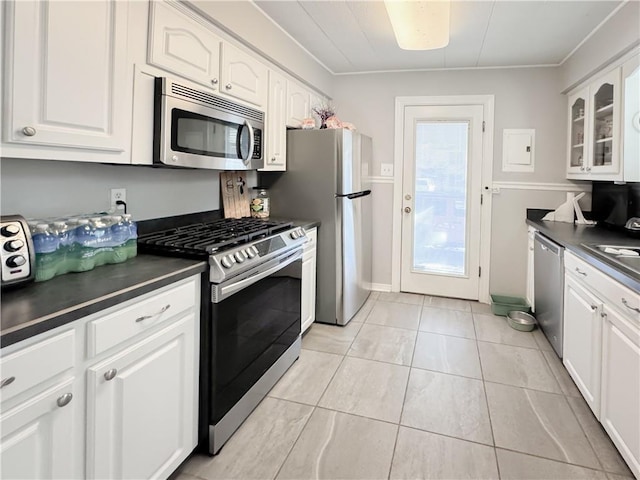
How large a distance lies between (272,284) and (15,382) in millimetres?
1366

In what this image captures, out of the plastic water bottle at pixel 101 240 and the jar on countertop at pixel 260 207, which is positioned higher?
the jar on countertop at pixel 260 207

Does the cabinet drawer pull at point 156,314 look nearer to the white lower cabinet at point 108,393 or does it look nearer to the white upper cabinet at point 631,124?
the white lower cabinet at point 108,393

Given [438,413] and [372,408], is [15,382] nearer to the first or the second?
[372,408]

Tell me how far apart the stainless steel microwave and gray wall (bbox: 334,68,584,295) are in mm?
1834

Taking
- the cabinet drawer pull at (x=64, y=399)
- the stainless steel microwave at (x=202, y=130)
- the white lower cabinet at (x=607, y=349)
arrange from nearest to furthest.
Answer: the cabinet drawer pull at (x=64, y=399) → the white lower cabinet at (x=607, y=349) → the stainless steel microwave at (x=202, y=130)

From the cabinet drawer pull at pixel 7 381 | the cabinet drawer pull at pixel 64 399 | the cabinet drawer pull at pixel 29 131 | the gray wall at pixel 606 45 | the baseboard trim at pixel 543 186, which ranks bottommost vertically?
the cabinet drawer pull at pixel 64 399

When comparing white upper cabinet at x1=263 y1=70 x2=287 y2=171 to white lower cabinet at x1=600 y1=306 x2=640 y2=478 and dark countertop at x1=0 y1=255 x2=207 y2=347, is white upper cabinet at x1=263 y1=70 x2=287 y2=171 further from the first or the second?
white lower cabinet at x1=600 y1=306 x2=640 y2=478

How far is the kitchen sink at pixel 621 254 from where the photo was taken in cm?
178

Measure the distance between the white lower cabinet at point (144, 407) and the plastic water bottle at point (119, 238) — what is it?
0.37 meters

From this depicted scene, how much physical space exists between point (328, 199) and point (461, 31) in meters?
1.56

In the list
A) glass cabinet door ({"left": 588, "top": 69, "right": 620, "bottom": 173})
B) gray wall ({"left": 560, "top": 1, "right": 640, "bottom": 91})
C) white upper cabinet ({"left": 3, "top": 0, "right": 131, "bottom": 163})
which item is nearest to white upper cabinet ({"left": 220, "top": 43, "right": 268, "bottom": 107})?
white upper cabinet ({"left": 3, "top": 0, "right": 131, "bottom": 163})

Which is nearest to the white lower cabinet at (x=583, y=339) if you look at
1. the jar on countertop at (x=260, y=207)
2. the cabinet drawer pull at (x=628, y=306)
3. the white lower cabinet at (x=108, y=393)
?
the cabinet drawer pull at (x=628, y=306)

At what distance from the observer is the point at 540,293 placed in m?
3.17

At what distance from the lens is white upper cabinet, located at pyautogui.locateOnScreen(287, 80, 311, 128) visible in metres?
3.16
